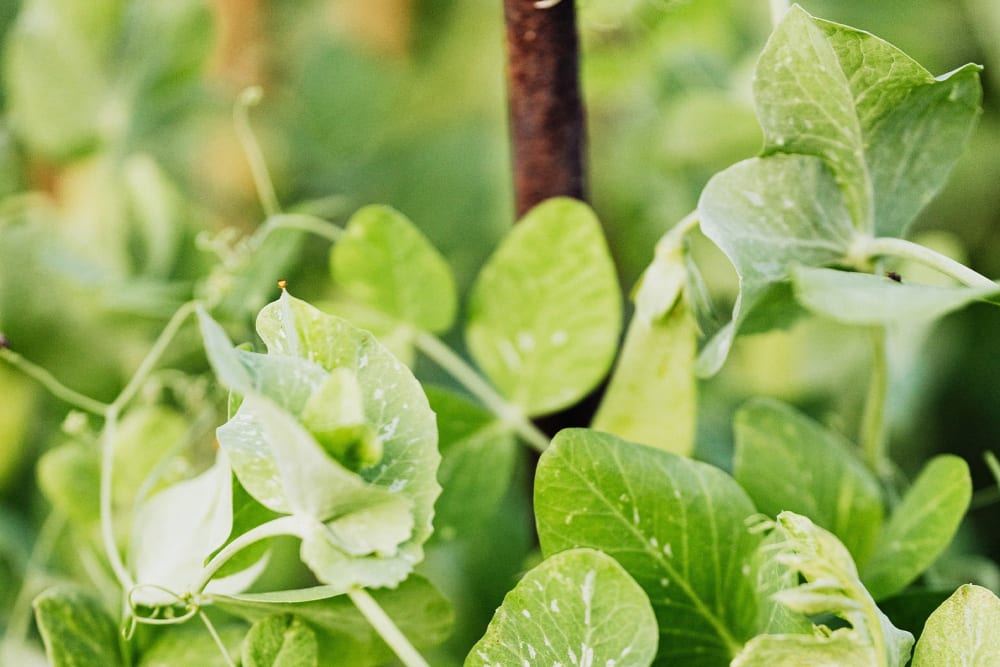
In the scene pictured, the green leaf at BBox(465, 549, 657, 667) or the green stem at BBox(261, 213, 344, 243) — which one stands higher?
the green stem at BBox(261, 213, 344, 243)

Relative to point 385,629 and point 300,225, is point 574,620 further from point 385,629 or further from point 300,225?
point 300,225

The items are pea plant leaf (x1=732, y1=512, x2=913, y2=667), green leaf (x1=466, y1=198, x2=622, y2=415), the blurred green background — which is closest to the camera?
pea plant leaf (x1=732, y1=512, x2=913, y2=667)

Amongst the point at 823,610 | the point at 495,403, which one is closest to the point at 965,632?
the point at 823,610

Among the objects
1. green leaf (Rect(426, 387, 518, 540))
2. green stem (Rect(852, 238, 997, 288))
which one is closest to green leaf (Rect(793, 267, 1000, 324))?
green stem (Rect(852, 238, 997, 288))

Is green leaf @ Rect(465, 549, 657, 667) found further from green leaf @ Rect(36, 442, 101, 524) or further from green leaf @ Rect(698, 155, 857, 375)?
green leaf @ Rect(36, 442, 101, 524)

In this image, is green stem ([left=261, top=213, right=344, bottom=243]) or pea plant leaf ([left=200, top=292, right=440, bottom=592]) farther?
green stem ([left=261, top=213, right=344, bottom=243])

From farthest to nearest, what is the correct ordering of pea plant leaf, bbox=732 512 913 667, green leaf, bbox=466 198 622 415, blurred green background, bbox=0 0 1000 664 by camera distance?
1. blurred green background, bbox=0 0 1000 664
2. green leaf, bbox=466 198 622 415
3. pea plant leaf, bbox=732 512 913 667

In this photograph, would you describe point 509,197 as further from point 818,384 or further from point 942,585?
point 942,585

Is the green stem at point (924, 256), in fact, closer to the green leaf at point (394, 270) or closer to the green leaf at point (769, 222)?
the green leaf at point (769, 222)
